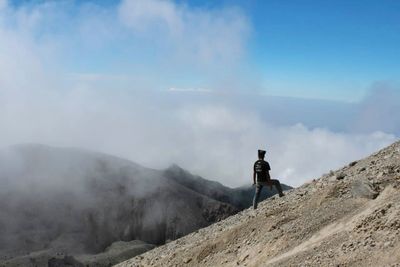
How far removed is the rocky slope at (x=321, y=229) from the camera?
17.1 m

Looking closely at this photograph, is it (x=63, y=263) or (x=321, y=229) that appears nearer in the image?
(x=321, y=229)

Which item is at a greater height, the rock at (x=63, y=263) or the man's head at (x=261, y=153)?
the man's head at (x=261, y=153)

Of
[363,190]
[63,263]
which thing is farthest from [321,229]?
[63,263]

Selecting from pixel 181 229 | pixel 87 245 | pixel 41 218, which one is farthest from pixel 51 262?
pixel 181 229

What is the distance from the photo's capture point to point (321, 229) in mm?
20984

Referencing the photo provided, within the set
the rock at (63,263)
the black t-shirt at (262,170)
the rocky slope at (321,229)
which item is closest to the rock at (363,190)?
the rocky slope at (321,229)

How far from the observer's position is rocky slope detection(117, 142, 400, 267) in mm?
17062

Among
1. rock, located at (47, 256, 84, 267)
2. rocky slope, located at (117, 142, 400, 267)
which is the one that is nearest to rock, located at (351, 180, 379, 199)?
rocky slope, located at (117, 142, 400, 267)

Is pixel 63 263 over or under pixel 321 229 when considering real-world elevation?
under

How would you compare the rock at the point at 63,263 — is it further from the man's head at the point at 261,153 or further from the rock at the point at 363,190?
the rock at the point at 363,190

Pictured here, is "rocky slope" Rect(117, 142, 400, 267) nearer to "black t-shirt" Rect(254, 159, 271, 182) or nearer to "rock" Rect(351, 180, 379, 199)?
"rock" Rect(351, 180, 379, 199)

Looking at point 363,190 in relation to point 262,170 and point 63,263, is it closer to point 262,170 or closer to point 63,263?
point 262,170

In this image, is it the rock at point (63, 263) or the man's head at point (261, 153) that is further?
the rock at point (63, 263)

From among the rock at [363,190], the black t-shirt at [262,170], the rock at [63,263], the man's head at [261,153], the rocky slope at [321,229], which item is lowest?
the rock at [63,263]
